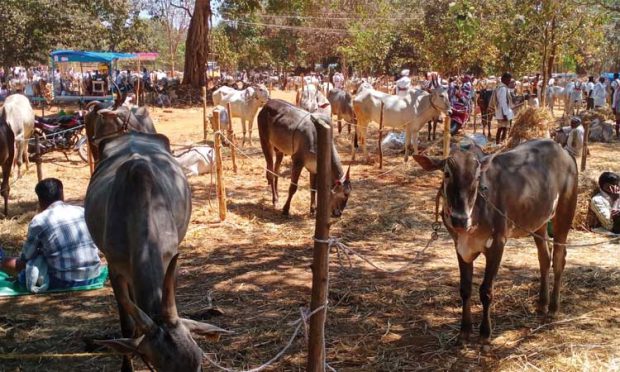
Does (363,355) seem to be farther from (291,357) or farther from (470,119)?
(470,119)

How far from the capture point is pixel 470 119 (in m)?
23.4

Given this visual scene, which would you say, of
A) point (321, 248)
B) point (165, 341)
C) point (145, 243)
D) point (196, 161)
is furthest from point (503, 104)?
point (165, 341)

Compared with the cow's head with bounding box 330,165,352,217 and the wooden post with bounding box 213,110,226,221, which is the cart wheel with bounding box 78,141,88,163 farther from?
the cow's head with bounding box 330,165,352,217

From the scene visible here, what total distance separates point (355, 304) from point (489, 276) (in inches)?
59.9

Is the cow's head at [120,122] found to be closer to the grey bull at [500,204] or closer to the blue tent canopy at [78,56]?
the grey bull at [500,204]

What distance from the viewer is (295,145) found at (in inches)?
373

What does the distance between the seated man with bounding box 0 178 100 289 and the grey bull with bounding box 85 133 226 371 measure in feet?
2.58

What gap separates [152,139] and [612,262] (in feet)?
18.2

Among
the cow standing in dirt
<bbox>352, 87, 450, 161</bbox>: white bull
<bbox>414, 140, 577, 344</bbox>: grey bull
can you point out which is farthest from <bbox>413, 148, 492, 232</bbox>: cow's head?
<bbox>352, 87, 450, 161</bbox>: white bull

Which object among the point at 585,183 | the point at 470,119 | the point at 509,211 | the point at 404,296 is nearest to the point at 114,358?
the point at 404,296

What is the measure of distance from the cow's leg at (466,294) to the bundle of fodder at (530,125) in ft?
25.1

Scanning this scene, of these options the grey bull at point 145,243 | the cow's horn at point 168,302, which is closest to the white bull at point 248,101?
the grey bull at point 145,243

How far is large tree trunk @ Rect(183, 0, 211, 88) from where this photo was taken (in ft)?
86.2

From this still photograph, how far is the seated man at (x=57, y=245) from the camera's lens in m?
5.70
